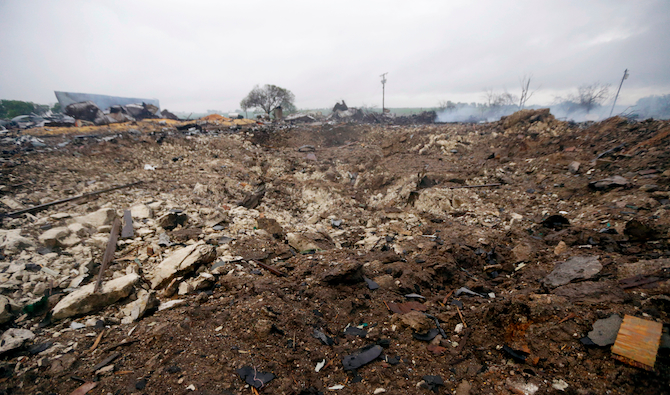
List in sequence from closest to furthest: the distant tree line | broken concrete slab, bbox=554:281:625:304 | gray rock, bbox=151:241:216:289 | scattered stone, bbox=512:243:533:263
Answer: broken concrete slab, bbox=554:281:625:304
gray rock, bbox=151:241:216:289
scattered stone, bbox=512:243:533:263
the distant tree line

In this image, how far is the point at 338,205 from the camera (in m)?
6.45

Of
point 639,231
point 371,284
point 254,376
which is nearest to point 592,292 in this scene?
point 639,231

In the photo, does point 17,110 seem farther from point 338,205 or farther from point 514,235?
point 514,235

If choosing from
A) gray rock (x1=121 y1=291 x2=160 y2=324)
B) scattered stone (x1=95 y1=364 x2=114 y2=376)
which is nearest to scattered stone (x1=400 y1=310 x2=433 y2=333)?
scattered stone (x1=95 y1=364 x2=114 y2=376)

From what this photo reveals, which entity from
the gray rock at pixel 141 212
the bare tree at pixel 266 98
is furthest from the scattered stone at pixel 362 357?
the bare tree at pixel 266 98

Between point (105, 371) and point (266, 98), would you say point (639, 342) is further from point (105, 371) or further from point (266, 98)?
point (266, 98)

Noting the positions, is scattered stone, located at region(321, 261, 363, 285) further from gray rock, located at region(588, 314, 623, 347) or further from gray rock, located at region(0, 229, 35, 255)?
gray rock, located at region(0, 229, 35, 255)

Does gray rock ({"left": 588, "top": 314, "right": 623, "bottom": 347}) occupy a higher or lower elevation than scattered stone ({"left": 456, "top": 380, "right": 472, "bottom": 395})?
higher

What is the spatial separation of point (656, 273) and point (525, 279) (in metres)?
1.05

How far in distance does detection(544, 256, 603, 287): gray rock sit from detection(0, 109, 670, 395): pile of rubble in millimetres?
34

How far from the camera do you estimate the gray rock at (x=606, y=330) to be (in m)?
1.75

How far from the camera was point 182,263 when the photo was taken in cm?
310

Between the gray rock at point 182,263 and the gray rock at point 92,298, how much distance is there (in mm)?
259

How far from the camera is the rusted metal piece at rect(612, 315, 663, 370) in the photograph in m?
1.52
